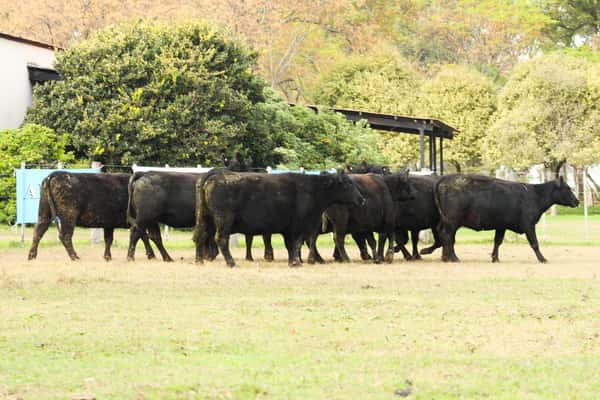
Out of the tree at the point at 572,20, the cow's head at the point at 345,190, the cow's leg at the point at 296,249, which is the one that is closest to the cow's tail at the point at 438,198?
the cow's head at the point at 345,190

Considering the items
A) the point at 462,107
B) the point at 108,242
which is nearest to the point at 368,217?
the point at 108,242

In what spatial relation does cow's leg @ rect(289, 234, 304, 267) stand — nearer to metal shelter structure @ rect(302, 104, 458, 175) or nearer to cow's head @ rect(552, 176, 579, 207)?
cow's head @ rect(552, 176, 579, 207)

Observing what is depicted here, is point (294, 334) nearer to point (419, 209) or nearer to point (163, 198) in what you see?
point (163, 198)

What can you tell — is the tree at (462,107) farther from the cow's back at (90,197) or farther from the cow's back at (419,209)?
the cow's back at (90,197)

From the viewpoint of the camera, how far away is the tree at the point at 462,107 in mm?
62094

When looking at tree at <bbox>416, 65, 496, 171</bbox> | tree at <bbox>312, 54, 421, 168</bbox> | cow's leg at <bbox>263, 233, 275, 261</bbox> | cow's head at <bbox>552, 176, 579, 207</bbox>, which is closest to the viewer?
cow's leg at <bbox>263, 233, 275, 261</bbox>

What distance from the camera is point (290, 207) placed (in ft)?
64.6

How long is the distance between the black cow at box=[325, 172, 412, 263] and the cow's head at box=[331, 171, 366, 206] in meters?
0.40

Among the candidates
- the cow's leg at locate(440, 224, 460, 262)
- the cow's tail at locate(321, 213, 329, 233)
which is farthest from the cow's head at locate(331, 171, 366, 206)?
the cow's leg at locate(440, 224, 460, 262)

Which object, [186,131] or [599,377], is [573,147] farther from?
[599,377]

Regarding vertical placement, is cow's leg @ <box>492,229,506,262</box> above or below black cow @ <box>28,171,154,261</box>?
below

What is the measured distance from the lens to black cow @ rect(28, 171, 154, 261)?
66.5 feet

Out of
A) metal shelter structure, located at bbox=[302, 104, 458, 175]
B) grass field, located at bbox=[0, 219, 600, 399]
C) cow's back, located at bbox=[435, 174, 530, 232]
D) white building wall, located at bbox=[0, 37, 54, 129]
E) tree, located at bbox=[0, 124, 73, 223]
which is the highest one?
white building wall, located at bbox=[0, 37, 54, 129]

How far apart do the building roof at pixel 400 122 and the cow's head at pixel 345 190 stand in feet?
55.8
